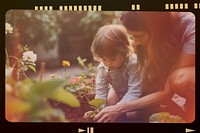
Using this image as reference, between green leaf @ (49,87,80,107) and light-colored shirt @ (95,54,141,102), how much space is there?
0.09 m

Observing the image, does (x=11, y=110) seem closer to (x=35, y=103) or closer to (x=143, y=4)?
(x=35, y=103)

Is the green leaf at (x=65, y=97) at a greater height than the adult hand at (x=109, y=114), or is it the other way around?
the green leaf at (x=65, y=97)

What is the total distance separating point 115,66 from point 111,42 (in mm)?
94

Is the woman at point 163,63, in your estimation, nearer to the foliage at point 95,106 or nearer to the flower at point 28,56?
the foliage at point 95,106

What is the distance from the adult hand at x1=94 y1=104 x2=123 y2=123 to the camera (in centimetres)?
133

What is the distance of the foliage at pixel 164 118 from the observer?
4.34 feet

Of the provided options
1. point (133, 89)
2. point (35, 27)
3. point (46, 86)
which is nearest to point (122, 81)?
point (133, 89)

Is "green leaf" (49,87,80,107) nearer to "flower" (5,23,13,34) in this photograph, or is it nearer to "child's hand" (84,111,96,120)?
"child's hand" (84,111,96,120)

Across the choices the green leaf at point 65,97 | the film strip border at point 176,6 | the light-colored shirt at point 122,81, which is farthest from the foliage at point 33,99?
the film strip border at point 176,6

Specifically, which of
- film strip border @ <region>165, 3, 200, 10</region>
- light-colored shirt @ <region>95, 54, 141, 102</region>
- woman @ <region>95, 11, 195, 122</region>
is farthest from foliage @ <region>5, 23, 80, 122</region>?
film strip border @ <region>165, 3, 200, 10</region>

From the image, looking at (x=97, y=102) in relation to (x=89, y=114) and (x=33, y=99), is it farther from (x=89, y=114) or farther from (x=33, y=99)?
(x=33, y=99)

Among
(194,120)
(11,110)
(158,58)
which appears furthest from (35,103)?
(194,120)

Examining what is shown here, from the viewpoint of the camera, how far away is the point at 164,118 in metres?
1.32
